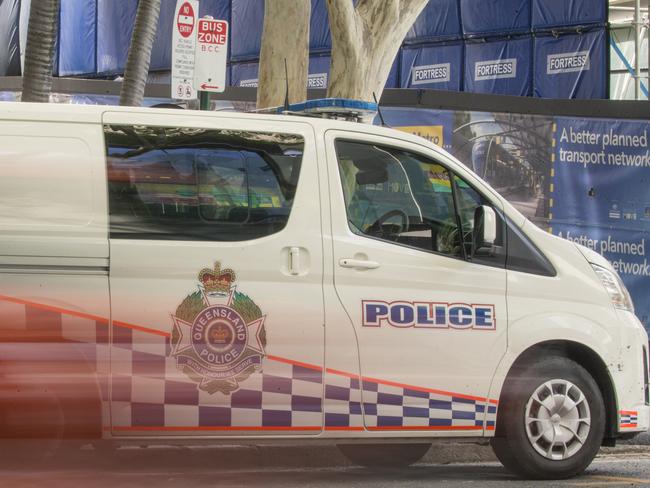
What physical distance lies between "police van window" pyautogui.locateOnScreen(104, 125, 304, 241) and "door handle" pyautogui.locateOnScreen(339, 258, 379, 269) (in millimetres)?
369

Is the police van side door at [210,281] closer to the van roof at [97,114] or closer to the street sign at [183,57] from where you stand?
the van roof at [97,114]

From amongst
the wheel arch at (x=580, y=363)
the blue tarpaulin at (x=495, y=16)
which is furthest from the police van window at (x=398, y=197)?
the blue tarpaulin at (x=495, y=16)

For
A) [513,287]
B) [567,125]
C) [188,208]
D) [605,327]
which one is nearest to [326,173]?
[188,208]

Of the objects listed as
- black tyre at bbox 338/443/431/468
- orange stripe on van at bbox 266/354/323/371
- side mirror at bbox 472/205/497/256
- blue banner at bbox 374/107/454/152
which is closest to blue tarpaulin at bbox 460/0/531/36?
blue banner at bbox 374/107/454/152

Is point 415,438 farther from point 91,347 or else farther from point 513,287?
point 91,347

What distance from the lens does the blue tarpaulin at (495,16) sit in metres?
19.4

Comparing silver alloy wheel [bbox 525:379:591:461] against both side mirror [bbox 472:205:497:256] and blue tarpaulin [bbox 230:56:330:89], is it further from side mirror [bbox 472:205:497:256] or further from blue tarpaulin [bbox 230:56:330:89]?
blue tarpaulin [bbox 230:56:330:89]

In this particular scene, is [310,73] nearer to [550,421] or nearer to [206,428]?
[550,421]

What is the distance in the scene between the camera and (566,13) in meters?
18.7

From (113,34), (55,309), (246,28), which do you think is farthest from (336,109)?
(113,34)

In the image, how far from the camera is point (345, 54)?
10.0 metres

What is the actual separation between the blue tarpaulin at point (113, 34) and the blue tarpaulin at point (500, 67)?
8.00 m

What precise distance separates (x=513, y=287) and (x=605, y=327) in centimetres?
63

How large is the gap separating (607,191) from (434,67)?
8.95 meters
